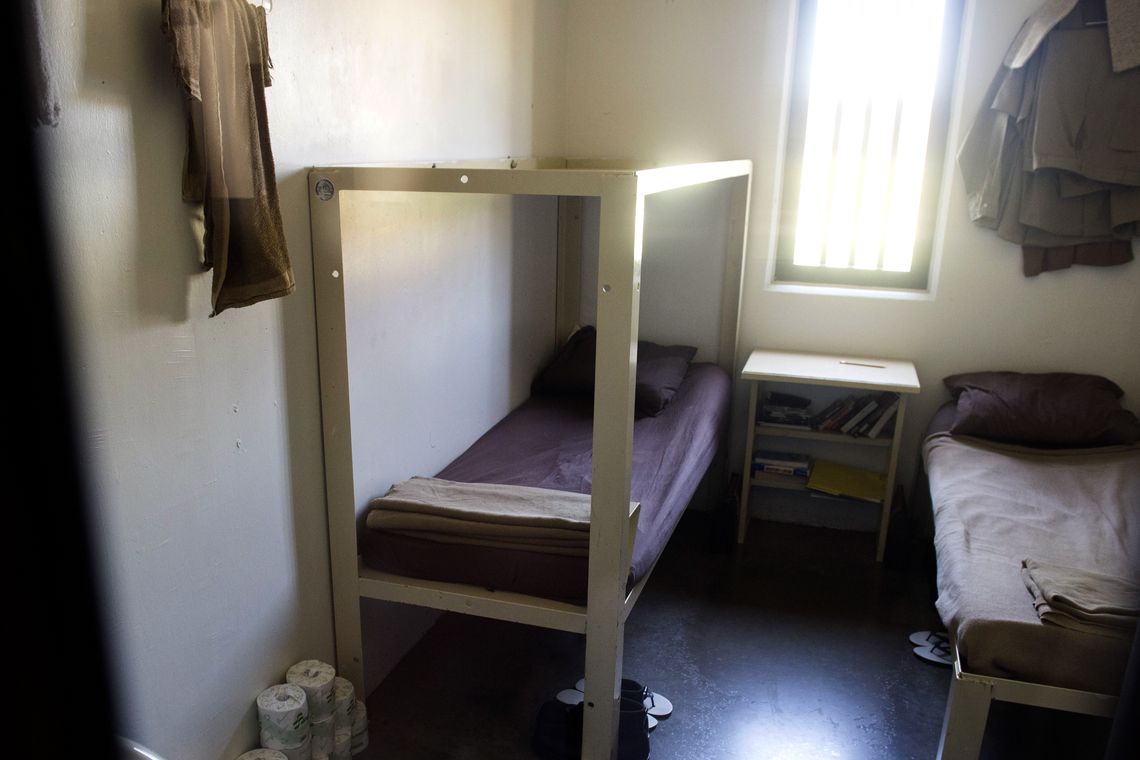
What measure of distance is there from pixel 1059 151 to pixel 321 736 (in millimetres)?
2737

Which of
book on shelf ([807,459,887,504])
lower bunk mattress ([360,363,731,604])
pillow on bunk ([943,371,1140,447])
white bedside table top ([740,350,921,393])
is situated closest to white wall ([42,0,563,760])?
lower bunk mattress ([360,363,731,604])

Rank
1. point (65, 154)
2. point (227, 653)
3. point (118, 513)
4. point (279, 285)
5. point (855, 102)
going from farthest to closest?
point (855, 102)
point (227, 653)
point (279, 285)
point (118, 513)
point (65, 154)

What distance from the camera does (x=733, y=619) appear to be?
103 inches

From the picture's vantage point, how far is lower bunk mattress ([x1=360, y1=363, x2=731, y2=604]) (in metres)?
1.84

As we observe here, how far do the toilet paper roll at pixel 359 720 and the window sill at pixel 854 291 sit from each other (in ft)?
7.04

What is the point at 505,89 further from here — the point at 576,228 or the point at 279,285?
the point at 279,285

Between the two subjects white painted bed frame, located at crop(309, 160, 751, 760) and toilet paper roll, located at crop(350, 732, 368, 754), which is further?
toilet paper roll, located at crop(350, 732, 368, 754)

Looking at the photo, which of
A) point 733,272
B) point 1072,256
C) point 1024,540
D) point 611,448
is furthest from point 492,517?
point 1072,256

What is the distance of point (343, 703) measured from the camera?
1858 millimetres

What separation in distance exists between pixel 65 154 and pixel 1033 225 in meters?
2.85

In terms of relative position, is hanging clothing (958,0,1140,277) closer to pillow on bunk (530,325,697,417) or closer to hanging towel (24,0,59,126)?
pillow on bunk (530,325,697,417)

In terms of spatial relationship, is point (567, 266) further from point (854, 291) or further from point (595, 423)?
point (595, 423)

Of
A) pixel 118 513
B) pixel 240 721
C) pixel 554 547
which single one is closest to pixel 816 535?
pixel 554 547

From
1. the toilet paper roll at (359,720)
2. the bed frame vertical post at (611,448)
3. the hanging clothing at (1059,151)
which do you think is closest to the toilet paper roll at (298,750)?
the toilet paper roll at (359,720)
